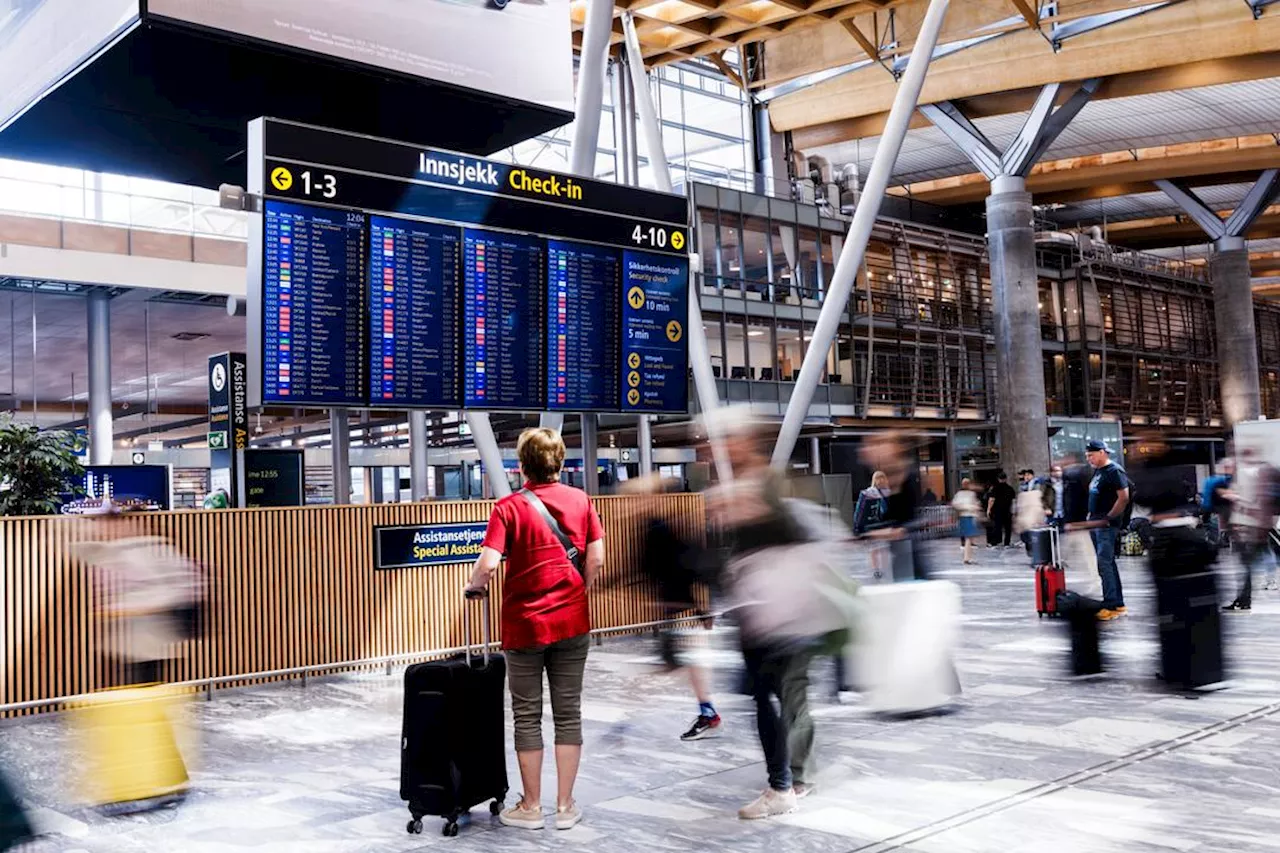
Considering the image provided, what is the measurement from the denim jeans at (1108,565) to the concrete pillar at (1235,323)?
121 feet

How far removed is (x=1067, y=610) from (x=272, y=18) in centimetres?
795

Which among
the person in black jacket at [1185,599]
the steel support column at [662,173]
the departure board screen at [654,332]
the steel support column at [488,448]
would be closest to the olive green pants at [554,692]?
the person in black jacket at [1185,599]

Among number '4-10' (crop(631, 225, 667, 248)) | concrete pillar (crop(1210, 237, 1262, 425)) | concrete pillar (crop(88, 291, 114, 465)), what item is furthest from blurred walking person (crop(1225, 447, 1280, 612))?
concrete pillar (crop(1210, 237, 1262, 425))

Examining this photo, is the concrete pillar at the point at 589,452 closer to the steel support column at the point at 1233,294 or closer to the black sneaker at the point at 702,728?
the black sneaker at the point at 702,728

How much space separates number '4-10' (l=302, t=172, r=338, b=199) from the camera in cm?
920

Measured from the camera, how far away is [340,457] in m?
11.1

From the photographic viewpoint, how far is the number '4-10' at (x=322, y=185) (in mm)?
9195

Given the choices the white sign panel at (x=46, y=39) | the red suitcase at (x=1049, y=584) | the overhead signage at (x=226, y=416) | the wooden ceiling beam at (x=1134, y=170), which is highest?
the wooden ceiling beam at (x=1134, y=170)

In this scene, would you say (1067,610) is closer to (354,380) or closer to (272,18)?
(354,380)

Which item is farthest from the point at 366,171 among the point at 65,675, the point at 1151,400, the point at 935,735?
the point at 1151,400

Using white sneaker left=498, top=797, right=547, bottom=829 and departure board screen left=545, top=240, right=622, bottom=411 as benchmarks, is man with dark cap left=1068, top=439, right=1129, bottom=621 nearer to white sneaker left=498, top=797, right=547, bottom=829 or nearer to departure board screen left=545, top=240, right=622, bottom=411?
departure board screen left=545, top=240, right=622, bottom=411

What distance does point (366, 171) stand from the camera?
9.55 meters

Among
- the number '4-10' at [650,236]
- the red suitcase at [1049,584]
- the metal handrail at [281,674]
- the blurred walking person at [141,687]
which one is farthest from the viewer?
the red suitcase at [1049,584]

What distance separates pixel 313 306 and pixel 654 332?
12.0 feet
